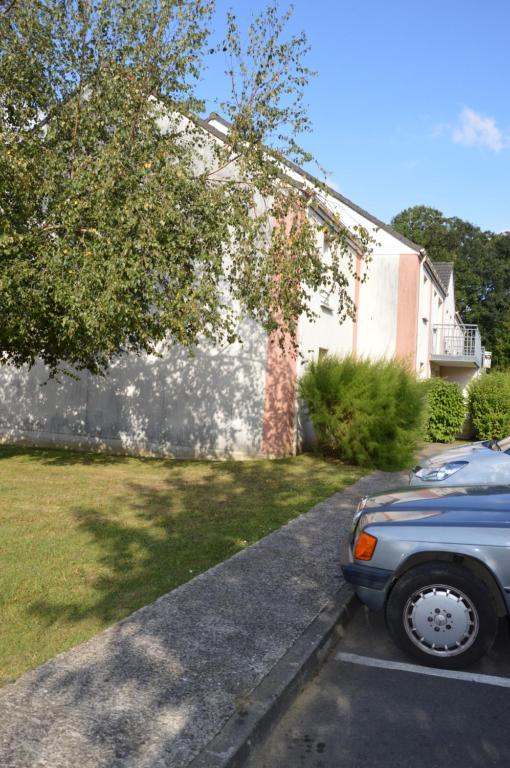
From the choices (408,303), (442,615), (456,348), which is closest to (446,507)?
(442,615)

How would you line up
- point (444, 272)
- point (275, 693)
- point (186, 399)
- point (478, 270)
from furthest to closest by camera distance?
point (478, 270) → point (444, 272) → point (186, 399) → point (275, 693)

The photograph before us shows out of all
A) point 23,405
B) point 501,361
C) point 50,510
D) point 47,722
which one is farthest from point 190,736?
point 501,361

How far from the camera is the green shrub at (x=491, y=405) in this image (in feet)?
67.4

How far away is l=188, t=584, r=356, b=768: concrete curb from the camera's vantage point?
3094 millimetres

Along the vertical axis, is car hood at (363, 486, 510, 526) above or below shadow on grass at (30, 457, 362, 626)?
above

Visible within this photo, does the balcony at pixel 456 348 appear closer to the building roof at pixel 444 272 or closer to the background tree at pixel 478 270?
the building roof at pixel 444 272

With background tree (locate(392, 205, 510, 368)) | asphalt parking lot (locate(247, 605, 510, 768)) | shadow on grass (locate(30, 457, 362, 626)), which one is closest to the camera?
asphalt parking lot (locate(247, 605, 510, 768))

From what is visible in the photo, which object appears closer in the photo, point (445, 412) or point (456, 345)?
point (445, 412)

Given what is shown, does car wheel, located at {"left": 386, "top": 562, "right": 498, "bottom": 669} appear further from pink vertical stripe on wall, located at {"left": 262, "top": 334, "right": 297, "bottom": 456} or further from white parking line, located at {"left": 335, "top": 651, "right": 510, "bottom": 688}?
pink vertical stripe on wall, located at {"left": 262, "top": 334, "right": 297, "bottom": 456}

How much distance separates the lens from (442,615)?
4266 mm

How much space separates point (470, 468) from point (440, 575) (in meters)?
4.67

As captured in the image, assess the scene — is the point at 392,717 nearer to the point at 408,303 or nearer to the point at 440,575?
the point at 440,575

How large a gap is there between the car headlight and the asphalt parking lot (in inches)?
166

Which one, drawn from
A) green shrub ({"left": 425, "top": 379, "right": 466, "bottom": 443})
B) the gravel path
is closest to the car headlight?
the gravel path
